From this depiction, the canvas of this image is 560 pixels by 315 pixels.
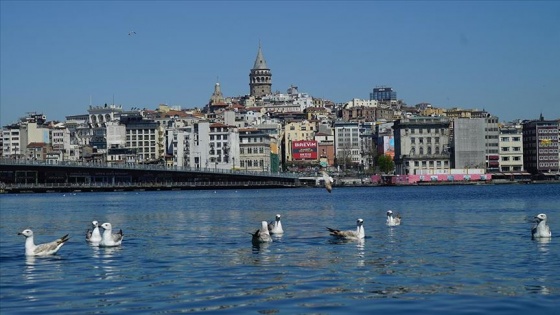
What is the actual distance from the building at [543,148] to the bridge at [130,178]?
99.4 ft

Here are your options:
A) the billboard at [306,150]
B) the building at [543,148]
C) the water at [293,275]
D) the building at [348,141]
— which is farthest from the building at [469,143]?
the water at [293,275]

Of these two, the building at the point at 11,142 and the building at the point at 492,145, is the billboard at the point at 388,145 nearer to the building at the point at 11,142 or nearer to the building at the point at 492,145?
the building at the point at 492,145

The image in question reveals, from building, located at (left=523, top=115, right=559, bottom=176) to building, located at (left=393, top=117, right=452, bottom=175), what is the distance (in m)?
11.0

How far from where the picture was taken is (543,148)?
13075 cm

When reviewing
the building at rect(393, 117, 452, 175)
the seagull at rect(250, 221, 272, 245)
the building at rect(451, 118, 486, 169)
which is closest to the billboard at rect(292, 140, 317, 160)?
the building at rect(393, 117, 452, 175)

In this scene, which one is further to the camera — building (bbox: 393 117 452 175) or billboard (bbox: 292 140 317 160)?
billboard (bbox: 292 140 317 160)

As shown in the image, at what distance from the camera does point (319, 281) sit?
16281mm

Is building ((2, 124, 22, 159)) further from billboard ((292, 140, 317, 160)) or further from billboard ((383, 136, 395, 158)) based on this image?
billboard ((383, 136, 395, 158))

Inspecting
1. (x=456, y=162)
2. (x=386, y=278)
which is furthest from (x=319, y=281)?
(x=456, y=162)

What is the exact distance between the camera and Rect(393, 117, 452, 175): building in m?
129

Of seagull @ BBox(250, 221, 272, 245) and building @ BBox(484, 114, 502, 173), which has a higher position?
building @ BBox(484, 114, 502, 173)

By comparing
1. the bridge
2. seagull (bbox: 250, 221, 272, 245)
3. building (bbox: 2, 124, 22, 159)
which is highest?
building (bbox: 2, 124, 22, 159)

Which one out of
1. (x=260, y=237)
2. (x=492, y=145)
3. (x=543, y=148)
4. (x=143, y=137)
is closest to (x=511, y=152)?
(x=492, y=145)

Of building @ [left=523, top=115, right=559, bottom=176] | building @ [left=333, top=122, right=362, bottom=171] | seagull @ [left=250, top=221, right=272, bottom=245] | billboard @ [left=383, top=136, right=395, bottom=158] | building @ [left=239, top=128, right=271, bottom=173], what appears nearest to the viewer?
seagull @ [left=250, top=221, right=272, bottom=245]
